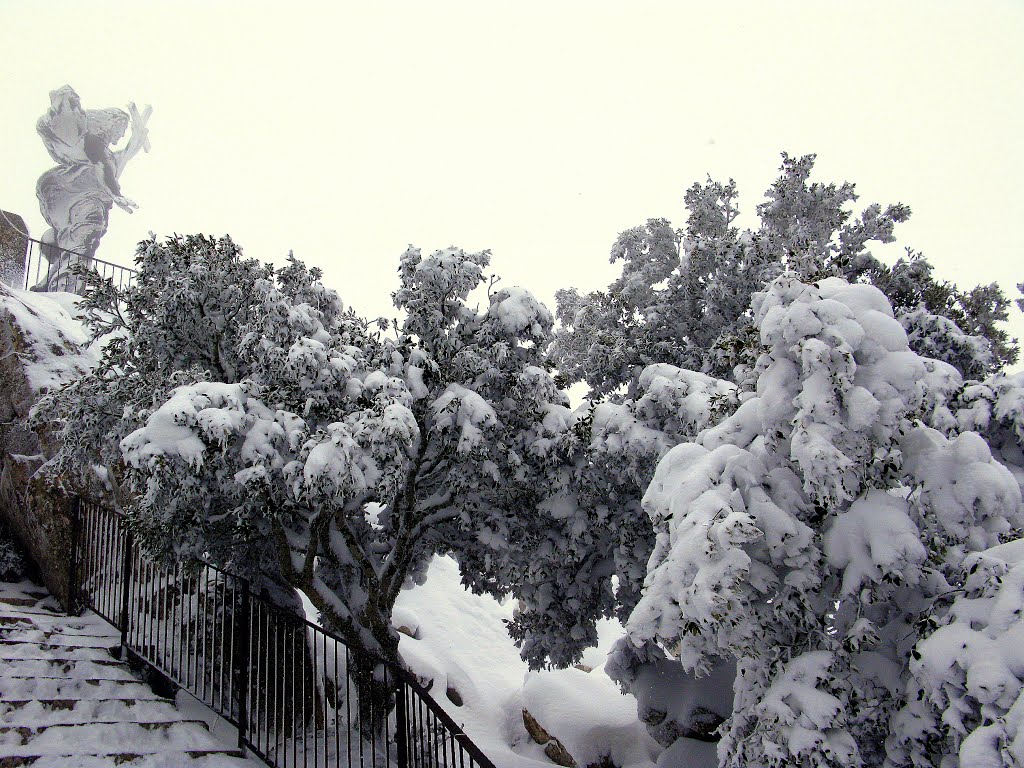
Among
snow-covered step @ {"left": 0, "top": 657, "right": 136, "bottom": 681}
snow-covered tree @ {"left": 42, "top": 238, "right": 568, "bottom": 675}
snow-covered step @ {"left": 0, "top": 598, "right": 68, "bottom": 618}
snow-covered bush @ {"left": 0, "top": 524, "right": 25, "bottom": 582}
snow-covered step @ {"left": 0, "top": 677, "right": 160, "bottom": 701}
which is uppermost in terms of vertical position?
snow-covered tree @ {"left": 42, "top": 238, "right": 568, "bottom": 675}

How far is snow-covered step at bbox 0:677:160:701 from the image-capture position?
6641 mm

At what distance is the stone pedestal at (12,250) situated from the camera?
19.1m

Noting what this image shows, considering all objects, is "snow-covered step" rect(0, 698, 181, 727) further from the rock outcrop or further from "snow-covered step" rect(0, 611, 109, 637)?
the rock outcrop

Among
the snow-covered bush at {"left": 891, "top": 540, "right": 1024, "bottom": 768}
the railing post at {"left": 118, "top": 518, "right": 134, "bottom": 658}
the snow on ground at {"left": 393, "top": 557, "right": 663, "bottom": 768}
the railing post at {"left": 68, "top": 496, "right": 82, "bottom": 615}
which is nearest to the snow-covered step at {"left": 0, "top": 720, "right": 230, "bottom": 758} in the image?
the railing post at {"left": 118, "top": 518, "right": 134, "bottom": 658}

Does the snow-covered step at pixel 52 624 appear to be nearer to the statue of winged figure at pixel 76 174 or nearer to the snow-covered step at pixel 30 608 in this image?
the snow-covered step at pixel 30 608

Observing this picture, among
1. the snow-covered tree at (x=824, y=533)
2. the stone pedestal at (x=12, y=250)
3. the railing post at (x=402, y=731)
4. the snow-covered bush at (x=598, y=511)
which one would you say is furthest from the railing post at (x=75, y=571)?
the stone pedestal at (x=12, y=250)

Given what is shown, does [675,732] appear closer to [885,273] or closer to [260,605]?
[260,605]

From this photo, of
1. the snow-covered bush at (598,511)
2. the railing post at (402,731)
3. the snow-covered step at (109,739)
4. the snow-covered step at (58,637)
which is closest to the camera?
the snow-covered step at (109,739)

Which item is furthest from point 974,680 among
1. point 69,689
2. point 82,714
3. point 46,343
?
point 46,343

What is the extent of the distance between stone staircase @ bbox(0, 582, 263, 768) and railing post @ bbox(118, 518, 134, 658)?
228 mm

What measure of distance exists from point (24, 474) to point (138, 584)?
4783 millimetres

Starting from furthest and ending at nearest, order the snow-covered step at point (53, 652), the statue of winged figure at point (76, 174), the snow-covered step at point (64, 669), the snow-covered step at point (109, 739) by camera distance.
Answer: the statue of winged figure at point (76, 174)
the snow-covered step at point (53, 652)
the snow-covered step at point (64, 669)
the snow-covered step at point (109, 739)

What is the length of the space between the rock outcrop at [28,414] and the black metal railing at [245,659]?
3.37 ft

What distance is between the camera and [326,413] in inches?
333
